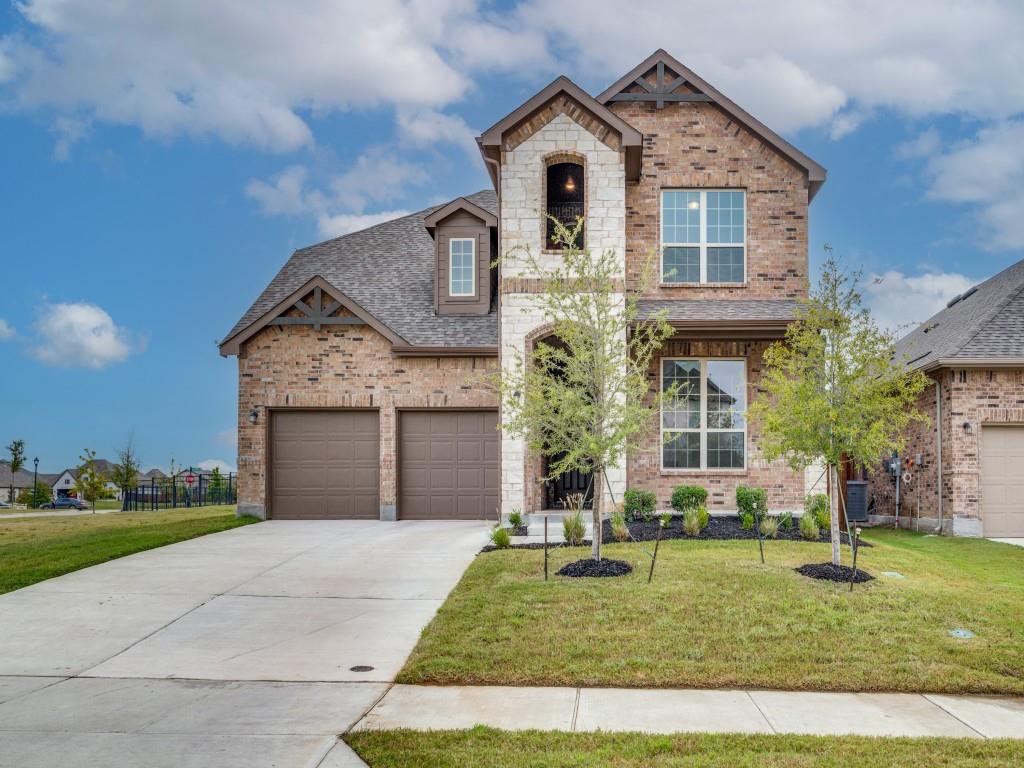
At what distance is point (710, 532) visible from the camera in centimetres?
1390

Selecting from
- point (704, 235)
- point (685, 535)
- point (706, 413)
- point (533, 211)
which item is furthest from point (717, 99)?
point (685, 535)

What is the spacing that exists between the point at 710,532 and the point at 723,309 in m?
4.75

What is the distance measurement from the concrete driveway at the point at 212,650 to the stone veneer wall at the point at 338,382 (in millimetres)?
4375

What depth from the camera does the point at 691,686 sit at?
22.3 feet

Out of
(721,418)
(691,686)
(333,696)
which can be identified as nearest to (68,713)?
(333,696)

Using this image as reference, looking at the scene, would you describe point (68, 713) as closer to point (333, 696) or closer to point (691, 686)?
point (333, 696)

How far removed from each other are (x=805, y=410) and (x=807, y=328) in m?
1.54

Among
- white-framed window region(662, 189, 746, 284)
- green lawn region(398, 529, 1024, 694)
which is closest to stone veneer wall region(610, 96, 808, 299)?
white-framed window region(662, 189, 746, 284)

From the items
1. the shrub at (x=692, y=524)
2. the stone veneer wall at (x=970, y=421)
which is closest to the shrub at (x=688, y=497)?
the shrub at (x=692, y=524)

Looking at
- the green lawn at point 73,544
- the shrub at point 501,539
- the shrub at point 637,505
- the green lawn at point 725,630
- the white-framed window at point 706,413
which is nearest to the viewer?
the green lawn at point 725,630

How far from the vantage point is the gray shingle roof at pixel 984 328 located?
1694cm

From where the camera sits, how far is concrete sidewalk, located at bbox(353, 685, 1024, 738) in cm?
583

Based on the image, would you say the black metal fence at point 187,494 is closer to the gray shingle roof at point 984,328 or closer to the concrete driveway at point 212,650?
the concrete driveway at point 212,650

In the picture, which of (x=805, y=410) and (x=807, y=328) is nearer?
(x=805, y=410)
